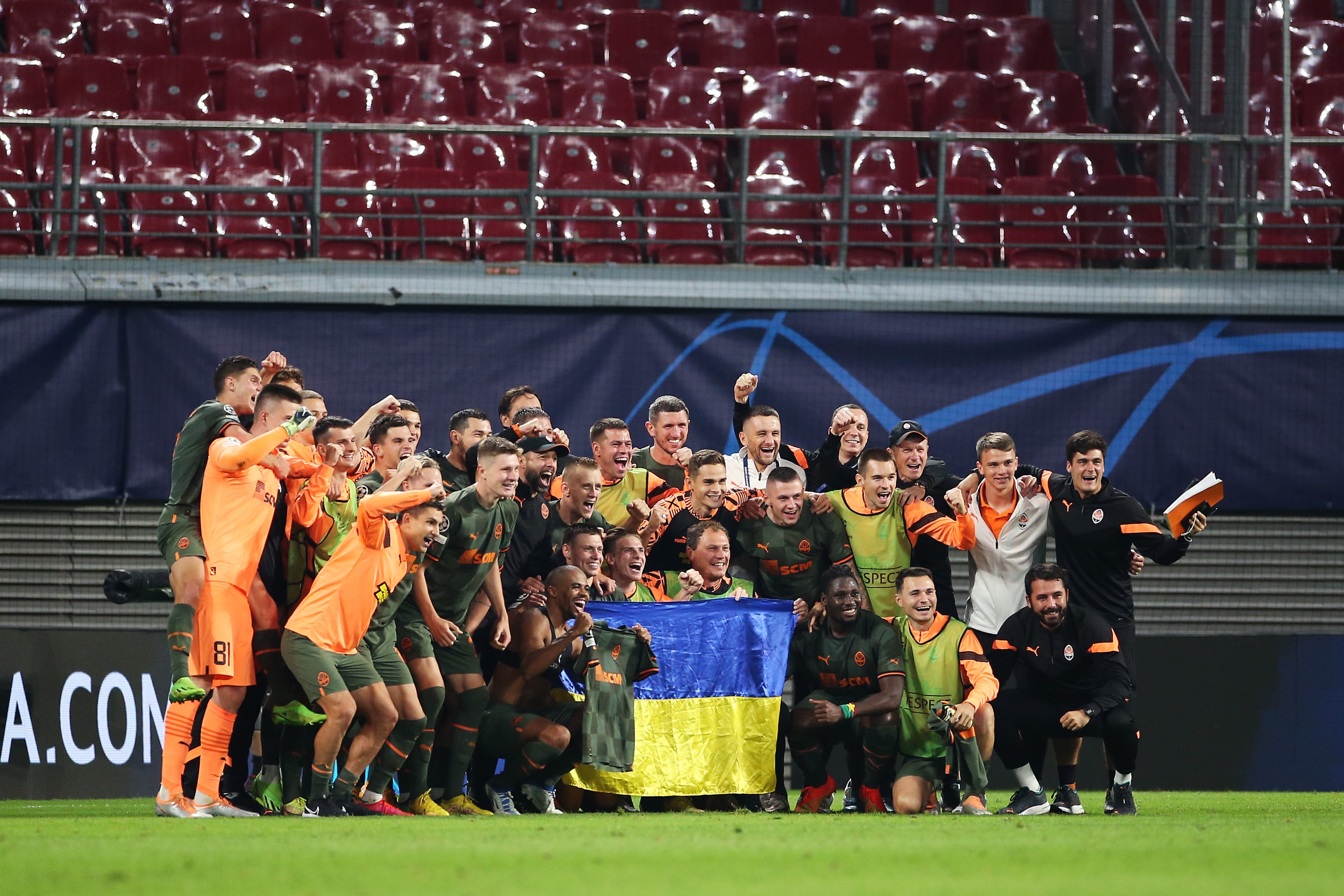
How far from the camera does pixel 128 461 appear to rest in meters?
11.1

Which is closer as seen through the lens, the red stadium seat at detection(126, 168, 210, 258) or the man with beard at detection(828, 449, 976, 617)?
the man with beard at detection(828, 449, 976, 617)

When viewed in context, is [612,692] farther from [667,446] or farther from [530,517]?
[667,446]

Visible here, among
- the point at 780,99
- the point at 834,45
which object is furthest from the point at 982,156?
the point at 834,45

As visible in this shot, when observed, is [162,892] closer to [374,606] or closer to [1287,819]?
[374,606]

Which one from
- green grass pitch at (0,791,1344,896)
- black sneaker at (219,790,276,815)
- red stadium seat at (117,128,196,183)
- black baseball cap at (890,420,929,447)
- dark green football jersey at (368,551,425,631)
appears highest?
red stadium seat at (117,128,196,183)

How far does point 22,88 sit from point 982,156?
7.90 meters

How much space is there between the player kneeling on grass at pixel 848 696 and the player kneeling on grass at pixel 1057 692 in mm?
633

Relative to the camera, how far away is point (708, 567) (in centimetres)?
854

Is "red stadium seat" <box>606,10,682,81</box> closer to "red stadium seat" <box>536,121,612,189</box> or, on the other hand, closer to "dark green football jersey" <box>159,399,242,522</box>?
"red stadium seat" <box>536,121,612,189</box>

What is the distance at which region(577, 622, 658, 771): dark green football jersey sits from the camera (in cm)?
812

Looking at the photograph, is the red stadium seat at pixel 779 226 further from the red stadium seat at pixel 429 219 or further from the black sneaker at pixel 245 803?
the black sneaker at pixel 245 803

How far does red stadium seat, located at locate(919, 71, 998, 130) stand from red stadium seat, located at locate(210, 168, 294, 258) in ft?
18.7

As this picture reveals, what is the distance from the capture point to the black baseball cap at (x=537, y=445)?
8719 millimetres

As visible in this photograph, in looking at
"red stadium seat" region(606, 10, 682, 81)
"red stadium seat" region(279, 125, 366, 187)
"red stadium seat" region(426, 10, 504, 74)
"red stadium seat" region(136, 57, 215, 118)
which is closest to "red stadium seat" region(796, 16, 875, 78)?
"red stadium seat" region(606, 10, 682, 81)
